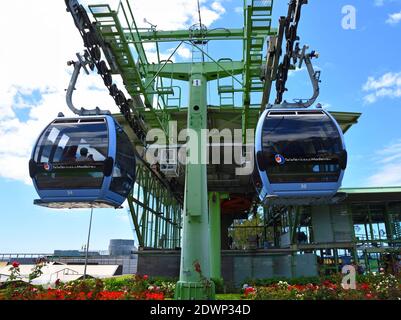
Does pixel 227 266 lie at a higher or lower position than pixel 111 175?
lower

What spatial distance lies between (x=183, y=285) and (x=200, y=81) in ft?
23.6

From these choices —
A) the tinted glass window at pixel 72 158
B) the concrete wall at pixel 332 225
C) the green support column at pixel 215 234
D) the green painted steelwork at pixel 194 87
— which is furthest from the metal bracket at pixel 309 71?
the concrete wall at pixel 332 225

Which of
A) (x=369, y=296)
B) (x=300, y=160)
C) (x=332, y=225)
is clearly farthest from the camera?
(x=332, y=225)

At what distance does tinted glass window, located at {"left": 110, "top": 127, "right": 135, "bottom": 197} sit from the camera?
8.45m

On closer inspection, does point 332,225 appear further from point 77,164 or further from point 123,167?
point 77,164

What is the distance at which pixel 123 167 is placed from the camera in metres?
8.82

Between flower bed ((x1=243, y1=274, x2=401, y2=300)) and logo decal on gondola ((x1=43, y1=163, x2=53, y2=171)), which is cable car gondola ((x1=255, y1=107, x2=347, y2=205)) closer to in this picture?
flower bed ((x1=243, y1=274, x2=401, y2=300))

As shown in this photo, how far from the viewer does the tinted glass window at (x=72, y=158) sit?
26.9ft

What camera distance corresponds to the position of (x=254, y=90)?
12227 millimetres

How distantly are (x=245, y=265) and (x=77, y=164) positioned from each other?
14.9 metres

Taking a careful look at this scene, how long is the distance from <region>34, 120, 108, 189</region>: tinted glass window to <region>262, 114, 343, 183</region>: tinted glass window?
3.59 meters

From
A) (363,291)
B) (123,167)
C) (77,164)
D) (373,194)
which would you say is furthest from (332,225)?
(77,164)
